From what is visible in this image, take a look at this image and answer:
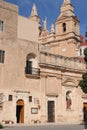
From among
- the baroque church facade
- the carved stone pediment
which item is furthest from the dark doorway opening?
the carved stone pediment

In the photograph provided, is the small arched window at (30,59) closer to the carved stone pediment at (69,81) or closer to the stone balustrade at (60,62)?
the stone balustrade at (60,62)

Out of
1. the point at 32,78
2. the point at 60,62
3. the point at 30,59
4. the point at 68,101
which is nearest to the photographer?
the point at 32,78

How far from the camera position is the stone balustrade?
3659 centimetres

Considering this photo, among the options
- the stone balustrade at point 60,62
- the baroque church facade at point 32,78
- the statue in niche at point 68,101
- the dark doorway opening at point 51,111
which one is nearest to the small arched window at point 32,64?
the baroque church facade at point 32,78

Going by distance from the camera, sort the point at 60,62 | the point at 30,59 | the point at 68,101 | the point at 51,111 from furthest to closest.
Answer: the point at 68,101 → the point at 60,62 → the point at 51,111 → the point at 30,59

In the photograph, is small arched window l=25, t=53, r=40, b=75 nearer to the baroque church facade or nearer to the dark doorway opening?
the baroque church facade

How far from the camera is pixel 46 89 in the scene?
119ft

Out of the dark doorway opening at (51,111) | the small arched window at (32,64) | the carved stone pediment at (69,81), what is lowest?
the dark doorway opening at (51,111)

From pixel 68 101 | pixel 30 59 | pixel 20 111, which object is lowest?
pixel 20 111

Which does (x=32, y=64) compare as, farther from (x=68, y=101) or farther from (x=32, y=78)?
(x=68, y=101)

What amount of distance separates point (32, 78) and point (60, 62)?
217 inches

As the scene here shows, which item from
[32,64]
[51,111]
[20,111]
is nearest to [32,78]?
[32,64]

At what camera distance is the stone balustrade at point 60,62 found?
36.6 metres

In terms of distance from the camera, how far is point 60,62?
38.9m
